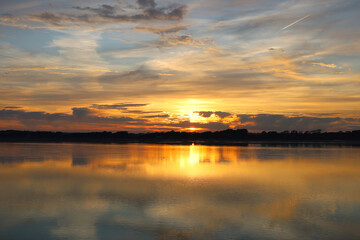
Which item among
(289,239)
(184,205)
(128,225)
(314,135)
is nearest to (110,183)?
(184,205)

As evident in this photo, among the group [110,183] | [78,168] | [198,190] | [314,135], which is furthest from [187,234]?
[314,135]

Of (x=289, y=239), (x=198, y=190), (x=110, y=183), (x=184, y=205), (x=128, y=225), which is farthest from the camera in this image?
(x=110, y=183)

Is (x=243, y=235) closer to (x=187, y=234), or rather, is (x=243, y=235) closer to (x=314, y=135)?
(x=187, y=234)

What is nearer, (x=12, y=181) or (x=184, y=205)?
(x=184, y=205)

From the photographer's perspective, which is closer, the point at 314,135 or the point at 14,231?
the point at 14,231

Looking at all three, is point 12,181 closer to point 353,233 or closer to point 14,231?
point 14,231

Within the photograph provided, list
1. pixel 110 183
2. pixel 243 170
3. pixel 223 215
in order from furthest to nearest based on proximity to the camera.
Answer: pixel 243 170, pixel 110 183, pixel 223 215

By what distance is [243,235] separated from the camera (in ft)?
31.4

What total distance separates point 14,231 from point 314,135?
132122mm

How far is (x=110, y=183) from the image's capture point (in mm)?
18094

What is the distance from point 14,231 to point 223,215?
6325mm

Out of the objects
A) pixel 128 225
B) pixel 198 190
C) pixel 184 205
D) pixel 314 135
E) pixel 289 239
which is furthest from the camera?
Answer: pixel 314 135

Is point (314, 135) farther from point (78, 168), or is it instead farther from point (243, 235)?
point (243, 235)

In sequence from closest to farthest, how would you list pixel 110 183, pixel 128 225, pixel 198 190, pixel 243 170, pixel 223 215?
1. pixel 128 225
2. pixel 223 215
3. pixel 198 190
4. pixel 110 183
5. pixel 243 170
